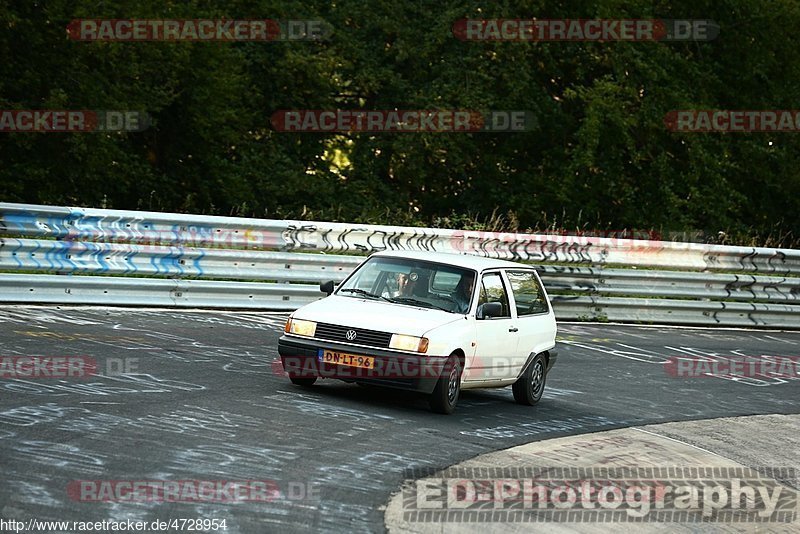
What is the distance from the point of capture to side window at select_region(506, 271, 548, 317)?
515 inches

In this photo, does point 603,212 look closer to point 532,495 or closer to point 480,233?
point 480,233

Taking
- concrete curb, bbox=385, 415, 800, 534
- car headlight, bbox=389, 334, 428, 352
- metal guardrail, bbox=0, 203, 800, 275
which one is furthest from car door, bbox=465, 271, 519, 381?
metal guardrail, bbox=0, 203, 800, 275

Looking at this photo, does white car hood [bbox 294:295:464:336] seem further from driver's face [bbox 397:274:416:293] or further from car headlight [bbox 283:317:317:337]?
driver's face [bbox 397:274:416:293]

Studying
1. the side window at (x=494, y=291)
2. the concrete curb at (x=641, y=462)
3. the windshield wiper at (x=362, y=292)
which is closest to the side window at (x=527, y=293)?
the side window at (x=494, y=291)

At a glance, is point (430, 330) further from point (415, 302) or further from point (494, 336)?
point (494, 336)

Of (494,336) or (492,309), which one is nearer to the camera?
(492,309)

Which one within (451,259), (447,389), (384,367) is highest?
(451,259)

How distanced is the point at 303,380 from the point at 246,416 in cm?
181

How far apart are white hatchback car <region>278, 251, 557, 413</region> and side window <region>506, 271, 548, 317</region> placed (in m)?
0.01

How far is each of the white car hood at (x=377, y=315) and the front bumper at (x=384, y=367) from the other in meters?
0.21

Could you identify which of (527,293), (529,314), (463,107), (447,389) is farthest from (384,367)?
(463,107)

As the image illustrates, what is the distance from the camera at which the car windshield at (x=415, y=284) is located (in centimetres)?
1210

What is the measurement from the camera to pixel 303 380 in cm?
1191

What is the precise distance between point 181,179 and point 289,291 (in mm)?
19999
